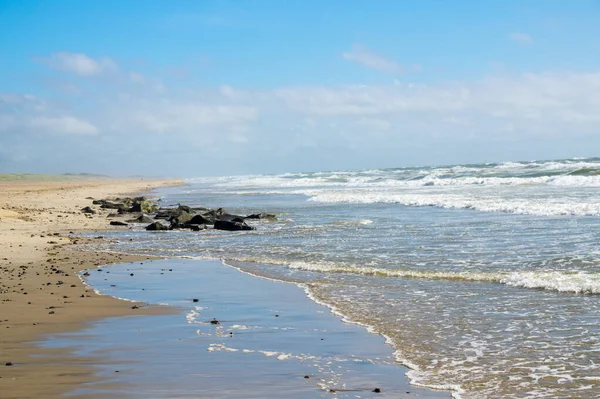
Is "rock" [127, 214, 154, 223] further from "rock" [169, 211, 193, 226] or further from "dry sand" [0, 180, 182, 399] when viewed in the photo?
"dry sand" [0, 180, 182, 399]

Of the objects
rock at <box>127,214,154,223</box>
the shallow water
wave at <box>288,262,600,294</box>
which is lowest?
the shallow water

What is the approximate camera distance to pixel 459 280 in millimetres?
Answer: 11945

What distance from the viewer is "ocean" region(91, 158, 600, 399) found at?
21.5 feet

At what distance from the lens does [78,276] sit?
520 inches

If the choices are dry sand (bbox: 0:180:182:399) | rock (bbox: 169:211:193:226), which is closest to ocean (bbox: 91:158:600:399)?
rock (bbox: 169:211:193:226)

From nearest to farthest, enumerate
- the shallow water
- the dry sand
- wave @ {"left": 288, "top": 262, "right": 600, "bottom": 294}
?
the shallow water < the dry sand < wave @ {"left": 288, "top": 262, "right": 600, "bottom": 294}

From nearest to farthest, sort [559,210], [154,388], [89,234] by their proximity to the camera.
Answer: [154,388] → [89,234] → [559,210]

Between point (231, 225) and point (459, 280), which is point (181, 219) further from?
point (459, 280)

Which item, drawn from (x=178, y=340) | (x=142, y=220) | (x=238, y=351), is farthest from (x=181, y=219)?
(x=238, y=351)

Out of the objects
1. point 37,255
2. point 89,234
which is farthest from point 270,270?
point 89,234

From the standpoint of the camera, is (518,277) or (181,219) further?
(181,219)

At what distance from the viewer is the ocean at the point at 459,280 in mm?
6566

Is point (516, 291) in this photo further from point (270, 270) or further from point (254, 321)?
point (270, 270)

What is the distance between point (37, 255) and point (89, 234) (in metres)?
6.36
